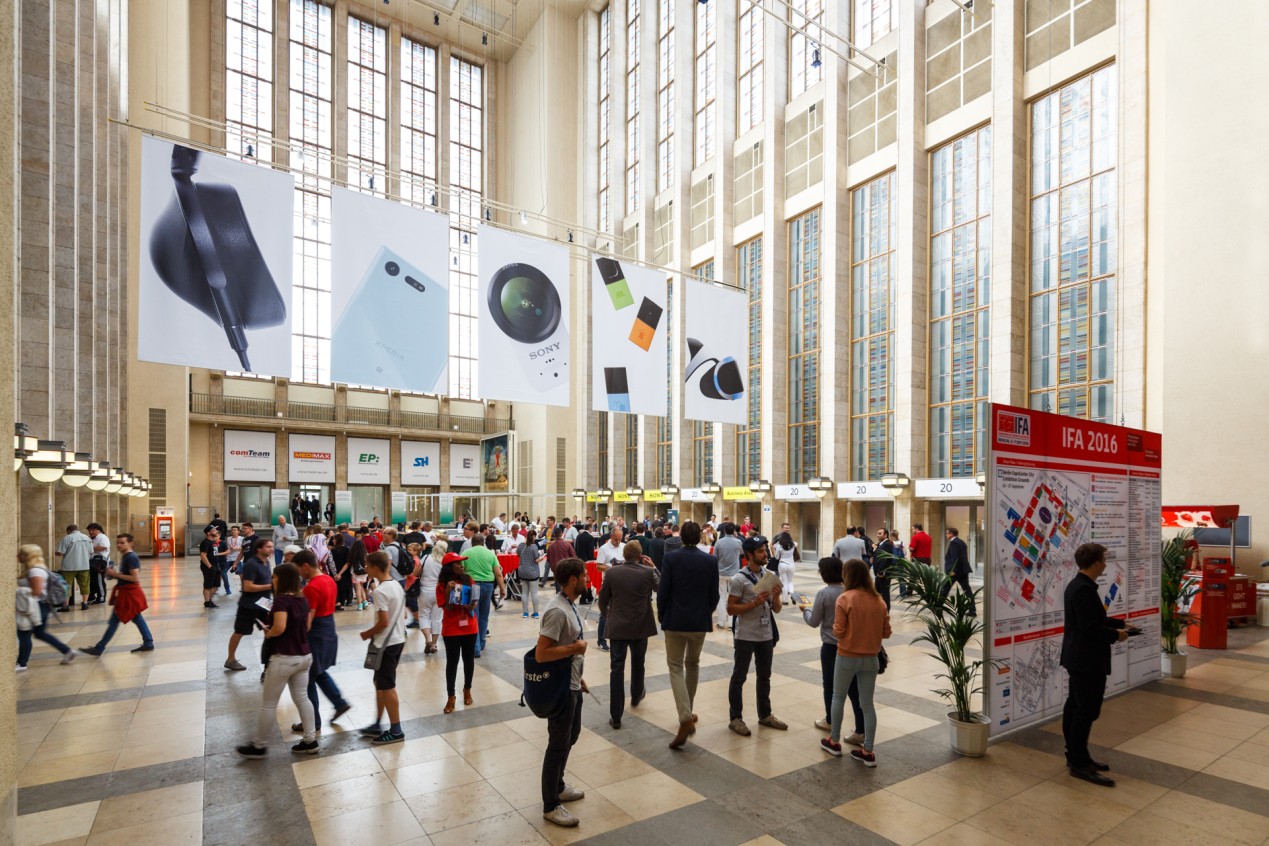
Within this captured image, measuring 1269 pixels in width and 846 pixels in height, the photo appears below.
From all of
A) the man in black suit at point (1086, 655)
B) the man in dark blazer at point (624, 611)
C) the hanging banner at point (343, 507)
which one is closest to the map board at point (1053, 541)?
the man in black suit at point (1086, 655)

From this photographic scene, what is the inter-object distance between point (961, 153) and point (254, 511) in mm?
33499

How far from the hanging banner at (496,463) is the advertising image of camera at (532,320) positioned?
932 inches

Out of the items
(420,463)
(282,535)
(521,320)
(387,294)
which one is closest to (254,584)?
(387,294)

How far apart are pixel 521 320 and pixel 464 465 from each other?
1123 inches

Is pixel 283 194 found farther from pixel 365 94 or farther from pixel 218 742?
pixel 365 94

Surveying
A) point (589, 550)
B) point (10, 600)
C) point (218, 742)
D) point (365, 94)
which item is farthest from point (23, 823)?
point (365, 94)

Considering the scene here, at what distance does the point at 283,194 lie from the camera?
9.30 m

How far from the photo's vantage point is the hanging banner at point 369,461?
35.5 meters

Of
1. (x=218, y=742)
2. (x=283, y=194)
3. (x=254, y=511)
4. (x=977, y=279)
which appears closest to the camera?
(x=218, y=742)

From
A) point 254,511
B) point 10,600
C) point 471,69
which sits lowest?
point 254,511

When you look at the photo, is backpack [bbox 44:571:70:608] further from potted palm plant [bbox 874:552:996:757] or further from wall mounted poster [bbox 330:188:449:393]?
potted palm plant [bbox 874:552:996:757]

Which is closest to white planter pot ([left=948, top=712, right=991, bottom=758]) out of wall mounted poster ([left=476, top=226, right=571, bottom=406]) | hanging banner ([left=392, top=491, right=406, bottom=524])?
wall mounted poster ([left=476, top=226, right=571, bottom=406])

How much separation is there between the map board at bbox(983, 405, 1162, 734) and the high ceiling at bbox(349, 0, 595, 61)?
3646 centimetres

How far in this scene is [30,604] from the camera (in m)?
7.65
